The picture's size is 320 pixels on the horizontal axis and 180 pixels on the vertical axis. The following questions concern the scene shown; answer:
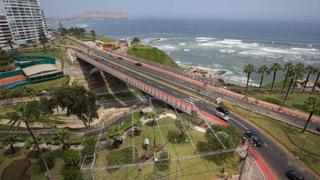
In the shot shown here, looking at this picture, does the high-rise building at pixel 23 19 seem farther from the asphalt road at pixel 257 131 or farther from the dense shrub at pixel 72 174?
the dense shrub at pixel 72 174

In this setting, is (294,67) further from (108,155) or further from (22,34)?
(22,34)

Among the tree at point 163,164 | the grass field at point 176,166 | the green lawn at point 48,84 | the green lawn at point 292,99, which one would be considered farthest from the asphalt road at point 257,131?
the green lawn at point 48,84

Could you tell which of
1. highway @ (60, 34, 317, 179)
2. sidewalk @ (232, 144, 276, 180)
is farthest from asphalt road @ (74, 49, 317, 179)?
sidewalk @ (232, 144, 276, 180)

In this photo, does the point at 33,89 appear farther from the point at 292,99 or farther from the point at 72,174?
the point at 292,99

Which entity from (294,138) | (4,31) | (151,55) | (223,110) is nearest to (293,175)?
(294,138)

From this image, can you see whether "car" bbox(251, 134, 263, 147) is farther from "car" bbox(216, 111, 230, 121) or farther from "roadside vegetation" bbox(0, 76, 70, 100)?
"roadside vegetation" bbox(0, 76, 70, 100)

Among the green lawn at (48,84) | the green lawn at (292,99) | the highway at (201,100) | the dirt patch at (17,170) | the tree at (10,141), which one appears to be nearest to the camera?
the dirt patch at (17,170)
